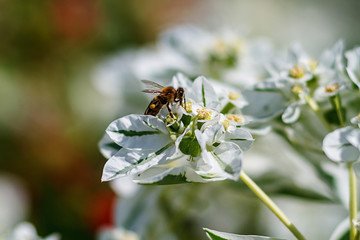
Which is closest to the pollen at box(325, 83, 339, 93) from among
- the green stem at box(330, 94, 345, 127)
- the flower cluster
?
the green stem at box(330, 94, 345, 127)

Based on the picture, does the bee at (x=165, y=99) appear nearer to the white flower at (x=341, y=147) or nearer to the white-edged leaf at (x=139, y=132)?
the white-edged leaf at (x=139, y=132)

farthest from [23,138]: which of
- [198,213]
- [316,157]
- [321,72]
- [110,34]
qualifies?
[321,72]

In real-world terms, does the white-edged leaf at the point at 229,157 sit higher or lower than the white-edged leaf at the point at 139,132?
lower

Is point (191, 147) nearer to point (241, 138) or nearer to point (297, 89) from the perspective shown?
point (241, 138)

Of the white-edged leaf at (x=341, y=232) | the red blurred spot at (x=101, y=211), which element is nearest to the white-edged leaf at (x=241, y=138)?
the white-edged leaf at (x=341, y=232)

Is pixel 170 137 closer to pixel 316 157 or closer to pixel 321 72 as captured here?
pixel 321 72

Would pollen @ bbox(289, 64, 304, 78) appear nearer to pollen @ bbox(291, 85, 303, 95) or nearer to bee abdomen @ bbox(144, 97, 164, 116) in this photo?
pollen @ bbox(291, 85, 303, 95)
